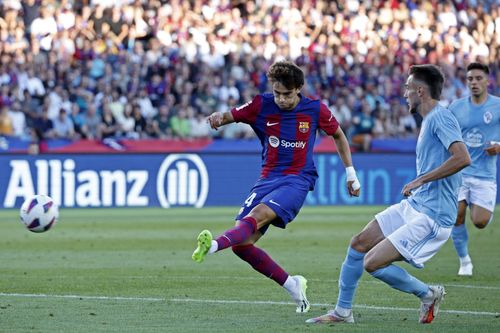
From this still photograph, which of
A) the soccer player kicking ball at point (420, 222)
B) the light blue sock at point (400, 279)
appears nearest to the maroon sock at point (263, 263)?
the soccer player kicking ball at point (420, 222)

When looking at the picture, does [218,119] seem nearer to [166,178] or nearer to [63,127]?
[166,178]

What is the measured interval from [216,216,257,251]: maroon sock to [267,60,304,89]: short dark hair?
1198 mm

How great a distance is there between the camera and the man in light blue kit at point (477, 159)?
13672 millimetres

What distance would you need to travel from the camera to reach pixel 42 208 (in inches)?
493

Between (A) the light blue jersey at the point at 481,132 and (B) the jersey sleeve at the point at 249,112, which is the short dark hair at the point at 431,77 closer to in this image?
(B) the jersey sleeve at the point at 249,112

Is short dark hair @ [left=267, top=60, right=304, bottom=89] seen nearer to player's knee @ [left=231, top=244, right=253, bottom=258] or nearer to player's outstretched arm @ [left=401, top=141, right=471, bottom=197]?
player's knee @ [left=231, top=244, right=253, bottom=258]

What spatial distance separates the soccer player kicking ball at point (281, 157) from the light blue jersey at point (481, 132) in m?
4.01

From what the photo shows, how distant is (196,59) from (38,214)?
18132 mm

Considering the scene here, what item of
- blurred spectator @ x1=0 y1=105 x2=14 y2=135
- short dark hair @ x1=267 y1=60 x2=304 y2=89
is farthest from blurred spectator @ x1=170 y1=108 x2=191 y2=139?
short dark hair @ x1=267 y1=60 x2=304 y2=89

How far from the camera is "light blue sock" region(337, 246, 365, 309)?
929 centimetres

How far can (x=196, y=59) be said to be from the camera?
3027 centimetres

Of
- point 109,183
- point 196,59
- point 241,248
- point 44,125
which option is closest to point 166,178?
point 109,183

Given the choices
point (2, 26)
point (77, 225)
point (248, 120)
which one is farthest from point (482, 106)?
point (2, 26)

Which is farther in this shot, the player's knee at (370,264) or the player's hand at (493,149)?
the player's hand at (493,149)
